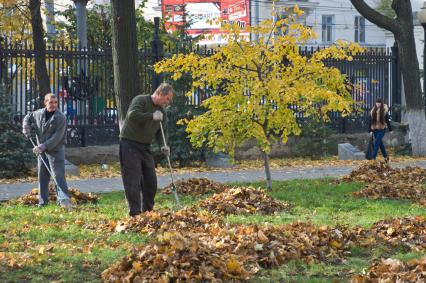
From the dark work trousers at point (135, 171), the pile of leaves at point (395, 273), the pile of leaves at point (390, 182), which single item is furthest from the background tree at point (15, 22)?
the pile of leaves at point (395, 273)

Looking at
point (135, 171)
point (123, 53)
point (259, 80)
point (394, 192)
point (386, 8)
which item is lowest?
point (394, 192)

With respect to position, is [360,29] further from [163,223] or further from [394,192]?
[163,223]

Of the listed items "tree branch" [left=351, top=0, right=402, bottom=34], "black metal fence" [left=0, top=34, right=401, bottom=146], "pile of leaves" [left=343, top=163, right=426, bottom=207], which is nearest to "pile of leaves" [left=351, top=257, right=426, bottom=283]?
"pile of leaves" [left=343, top=163, right=426, bottom=207]

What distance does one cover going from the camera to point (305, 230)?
896 centimetres

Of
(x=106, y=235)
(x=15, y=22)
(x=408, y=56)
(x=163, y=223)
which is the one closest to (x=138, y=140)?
(x=163, y=223)

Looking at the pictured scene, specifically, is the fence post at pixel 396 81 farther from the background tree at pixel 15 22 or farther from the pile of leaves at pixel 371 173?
the background tree at pixel 15 22

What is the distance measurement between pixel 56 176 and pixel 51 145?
439mm

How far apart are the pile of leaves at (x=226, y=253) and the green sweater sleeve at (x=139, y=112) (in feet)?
6.77

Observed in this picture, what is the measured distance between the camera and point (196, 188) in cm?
1448

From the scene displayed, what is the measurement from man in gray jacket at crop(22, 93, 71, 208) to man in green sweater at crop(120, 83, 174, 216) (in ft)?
7.23

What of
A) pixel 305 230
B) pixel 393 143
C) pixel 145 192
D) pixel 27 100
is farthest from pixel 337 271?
pixel 393 143

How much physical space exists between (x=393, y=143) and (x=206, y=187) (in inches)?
523

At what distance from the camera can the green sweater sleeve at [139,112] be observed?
425 inches

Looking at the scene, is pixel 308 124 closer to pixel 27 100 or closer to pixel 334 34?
pixel 27 100
